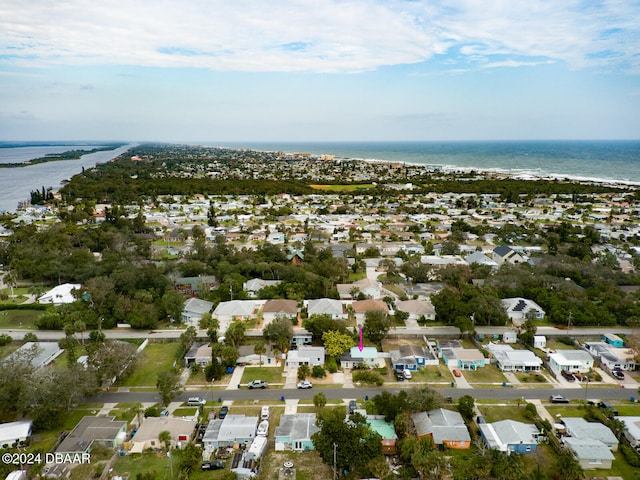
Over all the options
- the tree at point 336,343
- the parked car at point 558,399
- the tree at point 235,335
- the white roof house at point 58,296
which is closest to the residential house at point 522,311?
the parked car at point 558,399

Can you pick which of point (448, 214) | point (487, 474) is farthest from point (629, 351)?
point (448, 214)

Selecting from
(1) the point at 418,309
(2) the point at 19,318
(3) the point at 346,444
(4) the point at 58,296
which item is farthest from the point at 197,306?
(3) the point at 346,444

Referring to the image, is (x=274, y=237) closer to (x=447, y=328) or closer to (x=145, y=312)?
(x=145, y=312)

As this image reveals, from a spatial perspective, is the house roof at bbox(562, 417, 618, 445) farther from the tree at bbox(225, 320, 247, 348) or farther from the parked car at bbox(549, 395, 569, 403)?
the tree at bbox(225, 320, 247, 348)

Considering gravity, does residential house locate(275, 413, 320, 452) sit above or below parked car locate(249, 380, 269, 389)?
above

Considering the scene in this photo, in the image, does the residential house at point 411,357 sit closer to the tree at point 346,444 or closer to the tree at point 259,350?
the tree at point 259,350

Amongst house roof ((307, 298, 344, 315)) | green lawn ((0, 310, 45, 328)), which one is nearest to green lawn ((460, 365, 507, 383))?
house roof ((307, 298, 344, 315))
